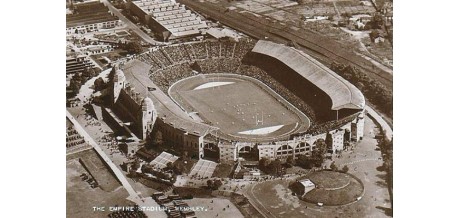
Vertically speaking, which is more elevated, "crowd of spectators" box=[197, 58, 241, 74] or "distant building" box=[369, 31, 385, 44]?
"distant building" box=[369, 31, 385, 44]

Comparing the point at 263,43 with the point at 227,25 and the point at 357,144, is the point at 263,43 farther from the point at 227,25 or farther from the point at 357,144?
the point at 357,144

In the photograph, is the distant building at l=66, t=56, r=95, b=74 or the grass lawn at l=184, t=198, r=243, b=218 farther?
the distant building at l=66, t=56, r=95, b=74

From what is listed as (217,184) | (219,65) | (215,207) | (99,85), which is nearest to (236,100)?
(219,65)

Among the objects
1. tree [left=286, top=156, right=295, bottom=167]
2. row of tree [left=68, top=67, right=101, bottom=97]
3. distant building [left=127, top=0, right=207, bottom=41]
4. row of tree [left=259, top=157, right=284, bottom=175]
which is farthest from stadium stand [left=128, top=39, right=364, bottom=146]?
row of tree [left=259, top=157, right=284, bottom=175]

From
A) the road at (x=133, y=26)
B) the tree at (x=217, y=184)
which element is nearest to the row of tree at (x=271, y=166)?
the tree at (x=217, y=184)

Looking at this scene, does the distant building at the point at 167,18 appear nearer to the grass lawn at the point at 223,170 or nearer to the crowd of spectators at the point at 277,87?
the crowd of spectators at the point at 277,87

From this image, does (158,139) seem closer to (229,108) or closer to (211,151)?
(211,151)

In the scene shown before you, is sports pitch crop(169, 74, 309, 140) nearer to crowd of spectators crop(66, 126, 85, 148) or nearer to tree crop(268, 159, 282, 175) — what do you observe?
tree crop(268, 159, 282, 175)
